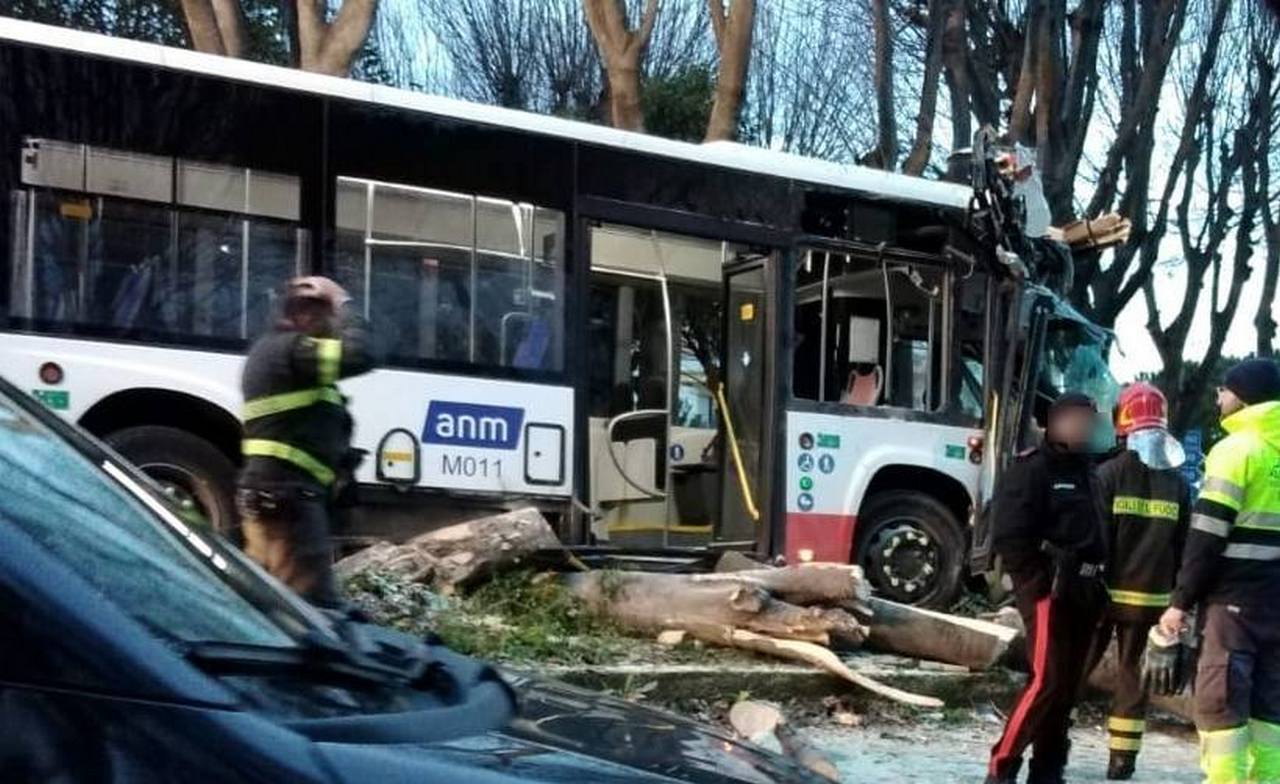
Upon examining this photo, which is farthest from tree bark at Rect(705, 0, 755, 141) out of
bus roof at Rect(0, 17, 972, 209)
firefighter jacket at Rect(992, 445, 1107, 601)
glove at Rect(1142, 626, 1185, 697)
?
glove at Rect(1142, 626, 1185, 697)

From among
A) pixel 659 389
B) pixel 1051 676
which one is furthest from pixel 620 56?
pixel 1051 676

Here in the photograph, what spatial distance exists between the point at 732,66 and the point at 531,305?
5.16 m

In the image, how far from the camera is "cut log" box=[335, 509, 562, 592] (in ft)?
26.4

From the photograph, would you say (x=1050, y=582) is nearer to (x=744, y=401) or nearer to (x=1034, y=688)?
(x=1034, y=688)

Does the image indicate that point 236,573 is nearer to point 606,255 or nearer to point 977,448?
point 606,255

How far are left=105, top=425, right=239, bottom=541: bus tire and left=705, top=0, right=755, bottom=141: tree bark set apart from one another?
6.48 meters

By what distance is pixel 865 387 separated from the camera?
10.6m

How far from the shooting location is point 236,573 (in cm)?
247

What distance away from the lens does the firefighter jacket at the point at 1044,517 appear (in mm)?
6059

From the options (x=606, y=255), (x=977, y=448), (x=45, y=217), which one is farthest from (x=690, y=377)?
(x=45, y=217)

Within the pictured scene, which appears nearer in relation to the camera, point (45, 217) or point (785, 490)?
point (45, 217)

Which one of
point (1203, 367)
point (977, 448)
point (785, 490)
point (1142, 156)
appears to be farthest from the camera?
point (1203, 367)

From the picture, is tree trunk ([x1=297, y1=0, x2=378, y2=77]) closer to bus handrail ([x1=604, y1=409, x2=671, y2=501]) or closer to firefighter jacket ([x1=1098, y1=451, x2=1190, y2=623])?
bus handrail ([x1=604, y1=409, x2=671, y2=501])

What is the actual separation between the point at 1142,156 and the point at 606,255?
11571mm
